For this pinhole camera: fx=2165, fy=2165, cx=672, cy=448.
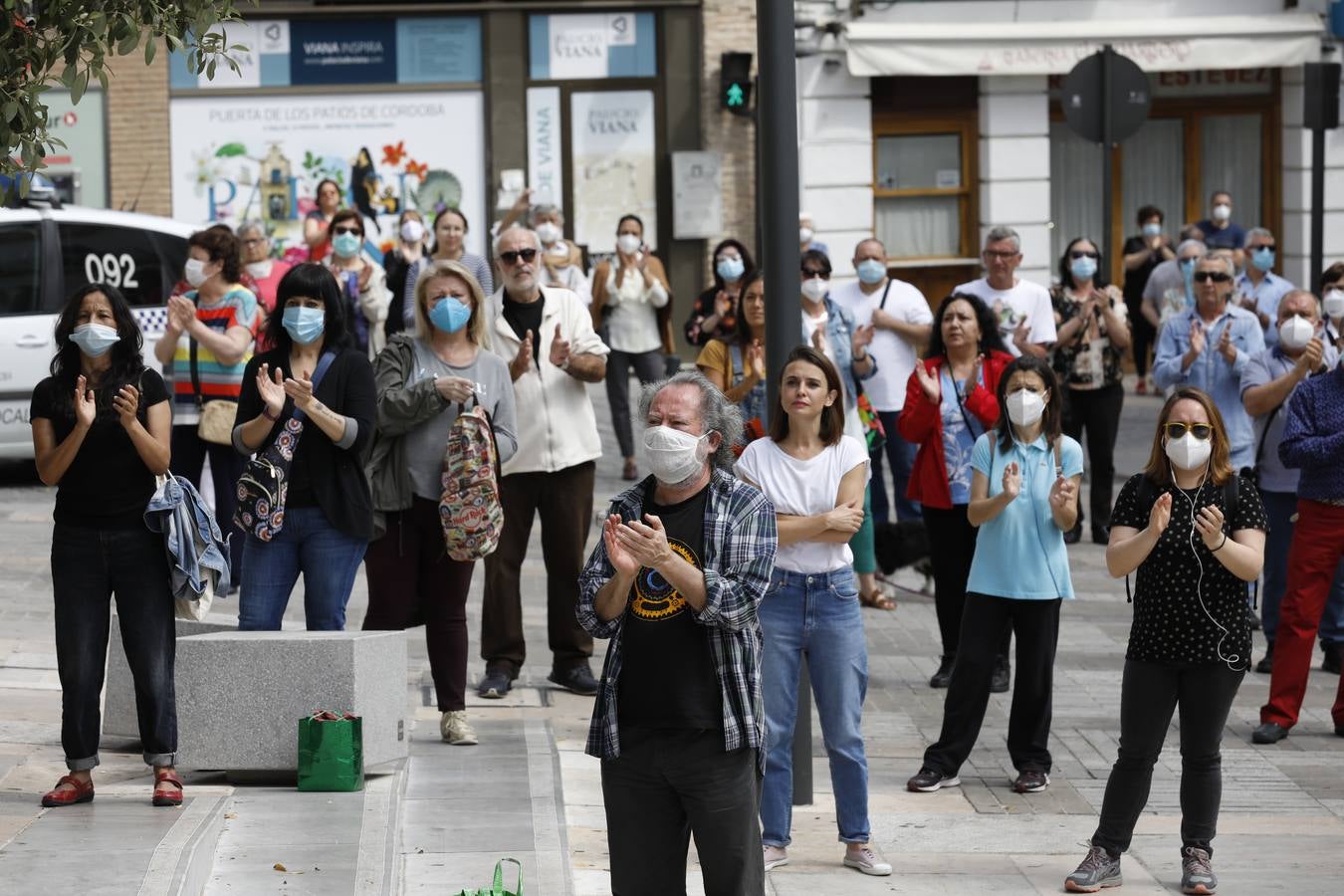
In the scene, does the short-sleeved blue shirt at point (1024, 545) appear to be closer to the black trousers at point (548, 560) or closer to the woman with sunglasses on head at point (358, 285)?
the black trousers at point (548, 560)

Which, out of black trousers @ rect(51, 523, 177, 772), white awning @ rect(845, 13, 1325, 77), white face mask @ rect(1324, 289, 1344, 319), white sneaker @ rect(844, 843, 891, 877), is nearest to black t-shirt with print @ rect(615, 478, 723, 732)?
white sneaker @ rect(844, 843, 891, 877)

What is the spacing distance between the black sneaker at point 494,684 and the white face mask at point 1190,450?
3580mm

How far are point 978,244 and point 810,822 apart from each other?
52.4ft

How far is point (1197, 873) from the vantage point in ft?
22.4

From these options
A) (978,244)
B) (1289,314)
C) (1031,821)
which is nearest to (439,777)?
(1031,821)

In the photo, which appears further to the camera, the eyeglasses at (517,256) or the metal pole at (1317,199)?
the metal pole at (1317,199)

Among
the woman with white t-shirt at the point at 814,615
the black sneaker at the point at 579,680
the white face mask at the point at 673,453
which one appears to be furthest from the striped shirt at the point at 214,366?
the white face mask at the point at 673,453

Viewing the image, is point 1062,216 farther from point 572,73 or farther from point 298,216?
point 298,216

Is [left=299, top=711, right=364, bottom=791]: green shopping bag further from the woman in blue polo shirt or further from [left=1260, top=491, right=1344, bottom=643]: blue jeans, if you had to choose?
[left=1260, top=491, right=1344, bottom=643]: blue jeans

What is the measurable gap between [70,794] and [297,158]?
15.4m

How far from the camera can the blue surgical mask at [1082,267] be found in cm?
1332

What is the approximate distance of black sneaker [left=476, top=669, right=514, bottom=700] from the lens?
30.8ft

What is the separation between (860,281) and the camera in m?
12.6

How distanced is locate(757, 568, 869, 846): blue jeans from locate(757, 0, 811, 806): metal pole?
56 centimetres
